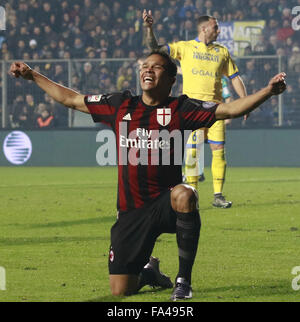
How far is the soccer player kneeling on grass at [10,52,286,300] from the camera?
6.21 meters

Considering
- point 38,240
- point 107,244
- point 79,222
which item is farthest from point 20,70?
point 79,222

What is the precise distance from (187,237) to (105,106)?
45.2 inches

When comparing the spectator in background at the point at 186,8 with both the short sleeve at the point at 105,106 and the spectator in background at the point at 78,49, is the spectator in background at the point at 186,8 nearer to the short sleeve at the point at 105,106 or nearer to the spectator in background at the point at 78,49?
the spectator in background at the point at 78,49

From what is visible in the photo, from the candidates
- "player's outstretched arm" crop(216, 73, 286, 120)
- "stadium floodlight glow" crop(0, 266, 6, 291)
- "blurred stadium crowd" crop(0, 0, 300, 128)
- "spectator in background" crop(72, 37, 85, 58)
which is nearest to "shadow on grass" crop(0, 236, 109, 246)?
"stadium floodlight glow" crop(0, 266, 6, 291)

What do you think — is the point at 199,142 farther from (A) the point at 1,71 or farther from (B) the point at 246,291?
(A) the point at 1,71

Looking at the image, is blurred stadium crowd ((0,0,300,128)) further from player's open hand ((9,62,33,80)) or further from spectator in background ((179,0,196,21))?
player's open hand ((9,62,33,80))

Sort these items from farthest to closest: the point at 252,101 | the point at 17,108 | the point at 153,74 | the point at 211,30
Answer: the point at 17,108, the point at 211,30, the point at 153,74, the point at 252,101

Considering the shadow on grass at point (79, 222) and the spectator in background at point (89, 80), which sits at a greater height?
the spectator in background at point (89, 80)

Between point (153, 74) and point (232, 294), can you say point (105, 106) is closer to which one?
point (153, 74)

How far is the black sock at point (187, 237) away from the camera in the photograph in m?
6.01

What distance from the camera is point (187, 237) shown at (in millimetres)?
6027

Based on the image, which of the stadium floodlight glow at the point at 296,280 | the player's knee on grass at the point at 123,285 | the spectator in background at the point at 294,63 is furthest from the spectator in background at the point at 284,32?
the player's knee on grass at the point at 123,285

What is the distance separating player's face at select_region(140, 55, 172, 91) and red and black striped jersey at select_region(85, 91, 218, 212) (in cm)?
21

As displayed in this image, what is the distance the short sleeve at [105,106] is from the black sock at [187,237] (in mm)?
912
